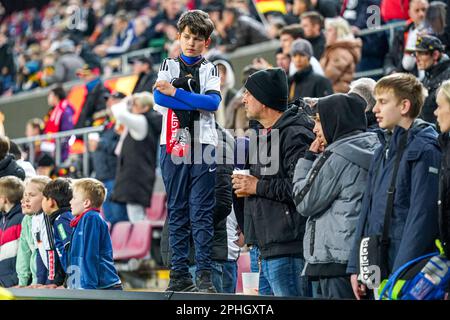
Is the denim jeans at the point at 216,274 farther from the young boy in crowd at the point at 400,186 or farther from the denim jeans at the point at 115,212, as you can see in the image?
the denim jeans at the point at 115,212

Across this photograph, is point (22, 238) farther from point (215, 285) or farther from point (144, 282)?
point (144, 282)

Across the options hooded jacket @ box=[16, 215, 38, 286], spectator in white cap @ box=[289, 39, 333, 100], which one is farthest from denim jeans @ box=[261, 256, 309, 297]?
spectator in white cap @ box=[289, 39, 333, 100]

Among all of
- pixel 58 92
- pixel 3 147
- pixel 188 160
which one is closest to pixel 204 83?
pixel 188 160

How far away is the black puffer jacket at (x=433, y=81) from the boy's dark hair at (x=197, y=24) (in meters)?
3.13

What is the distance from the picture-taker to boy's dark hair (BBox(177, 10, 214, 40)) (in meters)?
7.68

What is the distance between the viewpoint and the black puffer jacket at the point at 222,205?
8.16 meters

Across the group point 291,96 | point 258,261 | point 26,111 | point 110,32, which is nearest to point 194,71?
point 258,261

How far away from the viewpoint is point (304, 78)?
38.5ft

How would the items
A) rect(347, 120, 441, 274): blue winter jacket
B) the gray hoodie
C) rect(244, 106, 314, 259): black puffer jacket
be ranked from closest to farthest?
rect(347, 120, 441, 274): blue winter jacket → the gray hoodie → rect(244, 106, 314, 259): black puffer jacket

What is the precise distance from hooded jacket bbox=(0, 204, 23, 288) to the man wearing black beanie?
2.60 metres

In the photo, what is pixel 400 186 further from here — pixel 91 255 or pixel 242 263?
pixel 242 263

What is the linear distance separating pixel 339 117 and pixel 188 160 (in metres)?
1.08

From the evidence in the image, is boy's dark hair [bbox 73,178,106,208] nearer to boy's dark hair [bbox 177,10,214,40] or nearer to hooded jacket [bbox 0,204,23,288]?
hooded jacket [bbox 0,204,23,288]

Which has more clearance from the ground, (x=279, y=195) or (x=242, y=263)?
(x=279, y=195)
